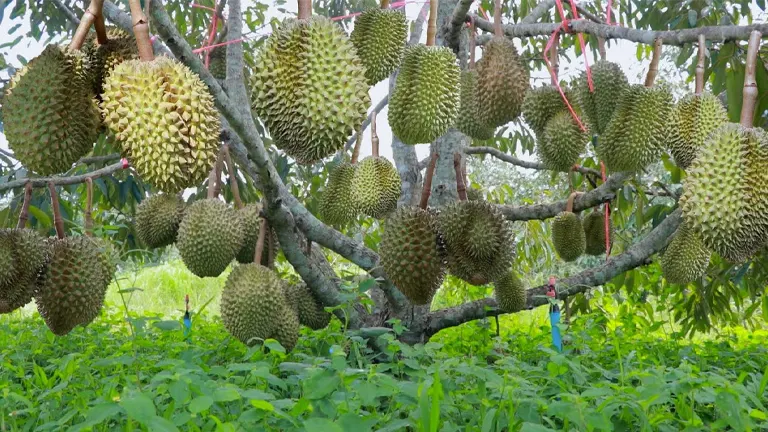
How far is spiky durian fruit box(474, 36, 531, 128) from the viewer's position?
1823 mm

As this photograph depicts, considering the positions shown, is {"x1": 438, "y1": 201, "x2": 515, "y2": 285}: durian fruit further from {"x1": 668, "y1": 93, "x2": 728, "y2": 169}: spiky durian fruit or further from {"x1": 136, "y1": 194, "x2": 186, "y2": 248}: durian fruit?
{"x1": 136, "y1": 194, "x2": 186, "y2": 248}: durian fruit

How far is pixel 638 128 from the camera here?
1.85m

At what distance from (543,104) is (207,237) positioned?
1037 mm

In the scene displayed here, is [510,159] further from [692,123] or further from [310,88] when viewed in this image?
[310,88]

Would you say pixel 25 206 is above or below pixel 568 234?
above

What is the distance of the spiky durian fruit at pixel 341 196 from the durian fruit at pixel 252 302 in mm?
431

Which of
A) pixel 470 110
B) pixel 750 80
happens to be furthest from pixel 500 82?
pixel 750 80

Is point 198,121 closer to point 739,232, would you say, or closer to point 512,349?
point 739,232

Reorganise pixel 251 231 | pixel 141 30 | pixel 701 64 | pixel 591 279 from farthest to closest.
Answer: pixel 591 279
pixel 251 231
pixel 701 64
pixel 141 30

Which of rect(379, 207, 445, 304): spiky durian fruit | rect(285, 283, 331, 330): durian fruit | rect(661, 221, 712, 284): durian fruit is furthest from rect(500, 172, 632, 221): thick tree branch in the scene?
rect(379, 207, 445, 304): spiky durian fruit

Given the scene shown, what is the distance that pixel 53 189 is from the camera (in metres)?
1.88

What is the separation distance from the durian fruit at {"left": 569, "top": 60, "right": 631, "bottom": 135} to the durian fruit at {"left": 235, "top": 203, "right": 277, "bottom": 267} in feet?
3.38

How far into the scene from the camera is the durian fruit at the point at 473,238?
6.53 ft

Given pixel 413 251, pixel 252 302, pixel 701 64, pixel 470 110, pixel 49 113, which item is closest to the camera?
pixel 49 113
